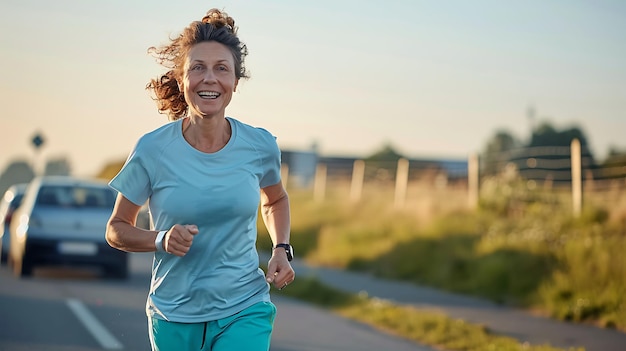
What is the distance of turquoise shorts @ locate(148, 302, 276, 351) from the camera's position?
4453mm

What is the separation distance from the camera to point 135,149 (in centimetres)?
452

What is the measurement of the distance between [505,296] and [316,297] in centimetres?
296

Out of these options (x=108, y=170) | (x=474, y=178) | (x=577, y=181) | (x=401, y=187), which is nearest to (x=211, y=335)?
(x=577, y=181)

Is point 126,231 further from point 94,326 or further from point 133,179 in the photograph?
point 94,326

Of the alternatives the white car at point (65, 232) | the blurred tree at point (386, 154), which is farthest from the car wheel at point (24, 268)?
the blurred tree at point (386, 154)

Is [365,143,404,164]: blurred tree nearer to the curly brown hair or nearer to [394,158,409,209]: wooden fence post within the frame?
[394,158,409,209]: wooden fence post

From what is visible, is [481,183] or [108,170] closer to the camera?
[481,183]

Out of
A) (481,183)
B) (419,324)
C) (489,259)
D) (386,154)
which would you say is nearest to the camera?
(419,324)

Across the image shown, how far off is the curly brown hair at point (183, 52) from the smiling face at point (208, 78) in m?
0.04

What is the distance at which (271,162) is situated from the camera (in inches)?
184

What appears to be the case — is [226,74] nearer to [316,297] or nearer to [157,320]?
[157,320]

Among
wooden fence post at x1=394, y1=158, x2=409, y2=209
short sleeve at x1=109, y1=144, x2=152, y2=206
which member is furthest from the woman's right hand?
wooden fence post at x1=394, y1=158, x2=409, y2=209

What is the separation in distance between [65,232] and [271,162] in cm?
1413

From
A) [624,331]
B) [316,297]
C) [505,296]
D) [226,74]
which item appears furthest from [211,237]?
[316,297]
